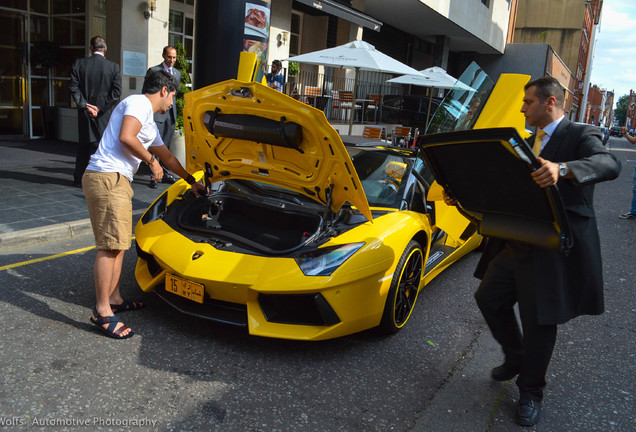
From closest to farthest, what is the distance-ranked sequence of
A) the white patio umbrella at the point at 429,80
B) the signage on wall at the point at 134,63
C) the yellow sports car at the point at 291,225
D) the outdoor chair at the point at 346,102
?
A: the yellow sports car at the point at 291,225 < the signage on wall at the point at 134,63 < the white patio umbrella at the point at 429,80 < the outdoor chair at the point at 346,102

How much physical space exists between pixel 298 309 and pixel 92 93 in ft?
17.3

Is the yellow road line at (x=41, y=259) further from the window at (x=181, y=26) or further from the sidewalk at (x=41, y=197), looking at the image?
the window at (x=181, y=26)

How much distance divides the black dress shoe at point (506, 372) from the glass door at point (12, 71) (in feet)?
36.8

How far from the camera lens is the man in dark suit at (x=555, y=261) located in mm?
2512

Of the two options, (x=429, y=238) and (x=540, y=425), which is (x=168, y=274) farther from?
(x=540, y=425)

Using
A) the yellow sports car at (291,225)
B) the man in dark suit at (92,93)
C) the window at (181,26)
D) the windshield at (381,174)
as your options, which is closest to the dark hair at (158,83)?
the yellow sports car at (291,225)

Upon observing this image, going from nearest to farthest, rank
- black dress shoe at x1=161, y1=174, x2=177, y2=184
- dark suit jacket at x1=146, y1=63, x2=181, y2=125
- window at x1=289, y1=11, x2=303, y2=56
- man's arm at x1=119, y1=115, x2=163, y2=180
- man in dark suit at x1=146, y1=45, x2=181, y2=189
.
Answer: man's arm at x1=119, y1=115, x2=163, y2=180 < man in dark suit at x1=146, y1=45, x2=181, y2=189 < dark suit jacket at x1=146, y1=63, x2=181, y2=125 < black dress shoe at x1=161, y1=174, x2=177, y2=184 < window at x1=289, y1=11, x2=303, y2=56

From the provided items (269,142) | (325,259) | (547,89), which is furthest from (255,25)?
(547,89)

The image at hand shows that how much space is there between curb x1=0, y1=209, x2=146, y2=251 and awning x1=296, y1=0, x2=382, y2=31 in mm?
8080

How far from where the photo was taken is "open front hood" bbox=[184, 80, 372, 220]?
3197mm

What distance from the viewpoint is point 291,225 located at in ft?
13.9

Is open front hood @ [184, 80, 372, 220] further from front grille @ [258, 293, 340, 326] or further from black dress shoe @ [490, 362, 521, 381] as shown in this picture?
black dress shoe @ [490, 362, 521, 381]

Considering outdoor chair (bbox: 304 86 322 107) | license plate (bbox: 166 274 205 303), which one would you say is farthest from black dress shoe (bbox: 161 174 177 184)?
outdoor chair (bbox: 304 86 322 107)

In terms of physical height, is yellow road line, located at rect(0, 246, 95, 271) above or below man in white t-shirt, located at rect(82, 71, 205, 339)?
below
